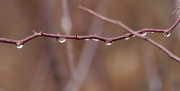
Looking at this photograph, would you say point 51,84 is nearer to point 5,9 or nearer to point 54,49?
point 5,9

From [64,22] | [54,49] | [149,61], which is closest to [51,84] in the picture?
[54,49]

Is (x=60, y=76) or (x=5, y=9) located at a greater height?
(x=5, y=9)

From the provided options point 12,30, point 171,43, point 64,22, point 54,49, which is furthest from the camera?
point 12,30

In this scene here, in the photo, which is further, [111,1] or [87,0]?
[111,1]

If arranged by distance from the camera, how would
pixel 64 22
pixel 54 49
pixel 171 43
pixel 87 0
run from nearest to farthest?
pixel 64 22 < pixel 171 43 < pixel 54 49 < pixel 87 0

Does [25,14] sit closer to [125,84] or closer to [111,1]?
[111,1]

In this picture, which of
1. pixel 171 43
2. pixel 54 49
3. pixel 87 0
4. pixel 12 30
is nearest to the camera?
pixel 171 43

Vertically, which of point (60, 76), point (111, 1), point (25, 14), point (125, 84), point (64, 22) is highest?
point (111, 1)

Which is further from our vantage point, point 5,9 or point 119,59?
point 119,59

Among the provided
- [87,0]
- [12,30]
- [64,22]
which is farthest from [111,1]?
[64,22]
